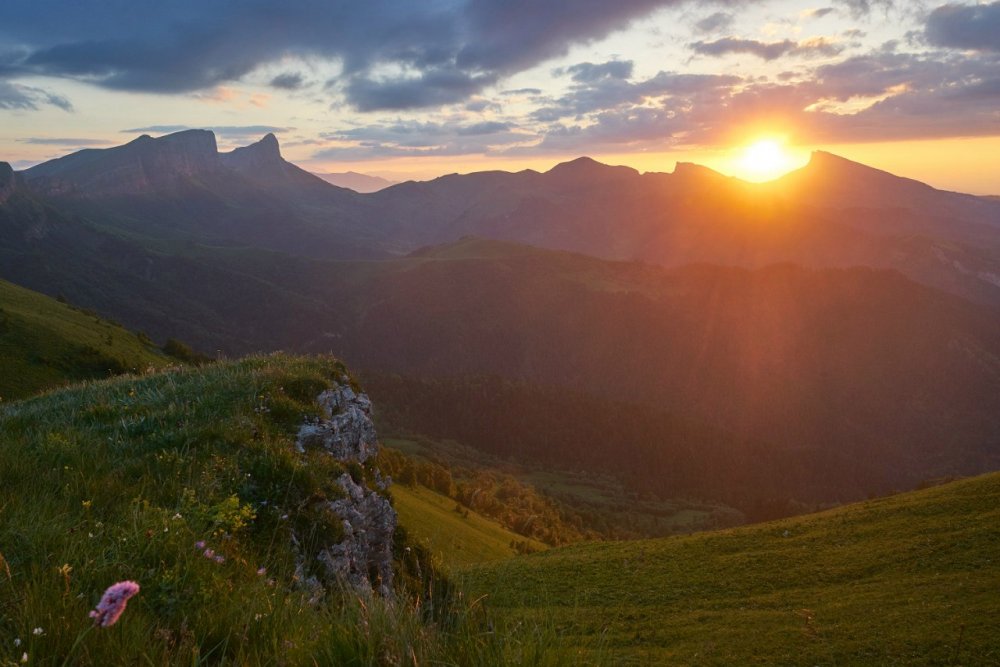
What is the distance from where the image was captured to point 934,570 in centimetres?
2177

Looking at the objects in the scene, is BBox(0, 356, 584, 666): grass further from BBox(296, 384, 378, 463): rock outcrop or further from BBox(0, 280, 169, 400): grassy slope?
BBox(0, 280, 169, 400): grassy slope

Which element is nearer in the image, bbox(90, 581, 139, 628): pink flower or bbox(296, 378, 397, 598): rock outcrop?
bbox(90, 581, 139, 628): pink flower

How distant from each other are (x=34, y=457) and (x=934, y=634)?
67.8 feet

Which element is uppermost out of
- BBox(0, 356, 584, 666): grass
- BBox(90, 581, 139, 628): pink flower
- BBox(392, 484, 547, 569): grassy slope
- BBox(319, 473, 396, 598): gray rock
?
BBox(90, 581, 139, 628): pink flower

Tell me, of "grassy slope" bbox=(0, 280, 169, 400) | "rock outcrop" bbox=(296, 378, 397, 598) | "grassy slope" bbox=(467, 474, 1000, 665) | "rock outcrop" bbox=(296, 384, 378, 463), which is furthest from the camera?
"grassy slope" bbox=(0, 280, 169, 400)

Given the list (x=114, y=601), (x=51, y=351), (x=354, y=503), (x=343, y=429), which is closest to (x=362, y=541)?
(x=354, y=503)

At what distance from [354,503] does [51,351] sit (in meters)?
52.8

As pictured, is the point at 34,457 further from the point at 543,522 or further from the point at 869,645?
the point at 543,522

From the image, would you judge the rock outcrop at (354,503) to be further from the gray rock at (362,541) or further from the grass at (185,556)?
the grass at (185,556)

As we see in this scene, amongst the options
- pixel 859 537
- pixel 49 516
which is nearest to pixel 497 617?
pixel 49 516

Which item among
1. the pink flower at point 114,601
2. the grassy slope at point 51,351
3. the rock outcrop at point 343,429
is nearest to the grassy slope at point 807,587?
the rock outcrop at point 343,429

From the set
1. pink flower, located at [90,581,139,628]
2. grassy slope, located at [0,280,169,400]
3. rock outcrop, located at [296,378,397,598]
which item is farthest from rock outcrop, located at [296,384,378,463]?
grassy slope, located at [0,280,169,400]

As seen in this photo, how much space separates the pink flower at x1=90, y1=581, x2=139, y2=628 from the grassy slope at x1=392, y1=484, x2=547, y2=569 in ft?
106

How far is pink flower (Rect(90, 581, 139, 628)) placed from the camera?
3.00 m
